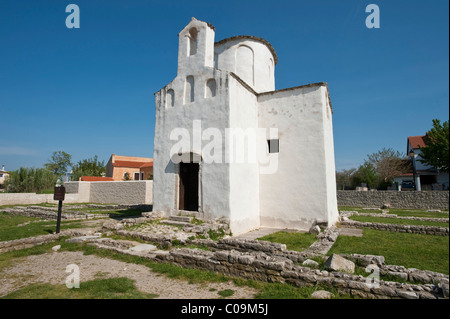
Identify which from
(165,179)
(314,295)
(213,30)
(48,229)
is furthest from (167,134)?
(314,295)

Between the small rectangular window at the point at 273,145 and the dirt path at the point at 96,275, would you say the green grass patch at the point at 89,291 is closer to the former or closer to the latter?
the dirt path at the point at 96,275

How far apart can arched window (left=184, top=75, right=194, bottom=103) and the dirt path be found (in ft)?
25.3

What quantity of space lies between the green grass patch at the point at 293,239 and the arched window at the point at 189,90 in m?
7.19

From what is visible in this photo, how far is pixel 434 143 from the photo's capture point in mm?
24688

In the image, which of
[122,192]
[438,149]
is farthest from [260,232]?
[438,149]

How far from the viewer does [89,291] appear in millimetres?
4461

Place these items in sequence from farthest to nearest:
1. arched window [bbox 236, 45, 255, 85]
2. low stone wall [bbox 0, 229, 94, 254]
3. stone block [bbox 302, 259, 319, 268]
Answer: arched window [bbox 236, 45, 255, 85]
low stone wall [bbox 0, 229, 94, 254]
stone block [bbox 302, 259, 319, 268]

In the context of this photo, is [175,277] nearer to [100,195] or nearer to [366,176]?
[100,195]

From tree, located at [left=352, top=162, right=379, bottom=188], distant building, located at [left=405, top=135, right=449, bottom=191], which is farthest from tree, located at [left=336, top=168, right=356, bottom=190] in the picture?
distant building, located at [left=405, top=135, right=449, bottom=191]

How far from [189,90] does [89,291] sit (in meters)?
9.34

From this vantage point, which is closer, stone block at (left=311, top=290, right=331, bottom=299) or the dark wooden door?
stone block at (left=311, top=290, right=331, bottom=299)

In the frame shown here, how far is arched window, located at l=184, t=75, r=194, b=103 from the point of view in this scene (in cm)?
1159

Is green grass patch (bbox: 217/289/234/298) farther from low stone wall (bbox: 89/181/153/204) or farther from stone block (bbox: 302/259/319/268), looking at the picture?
low stone wall (bbox: 89/181/153/204)
